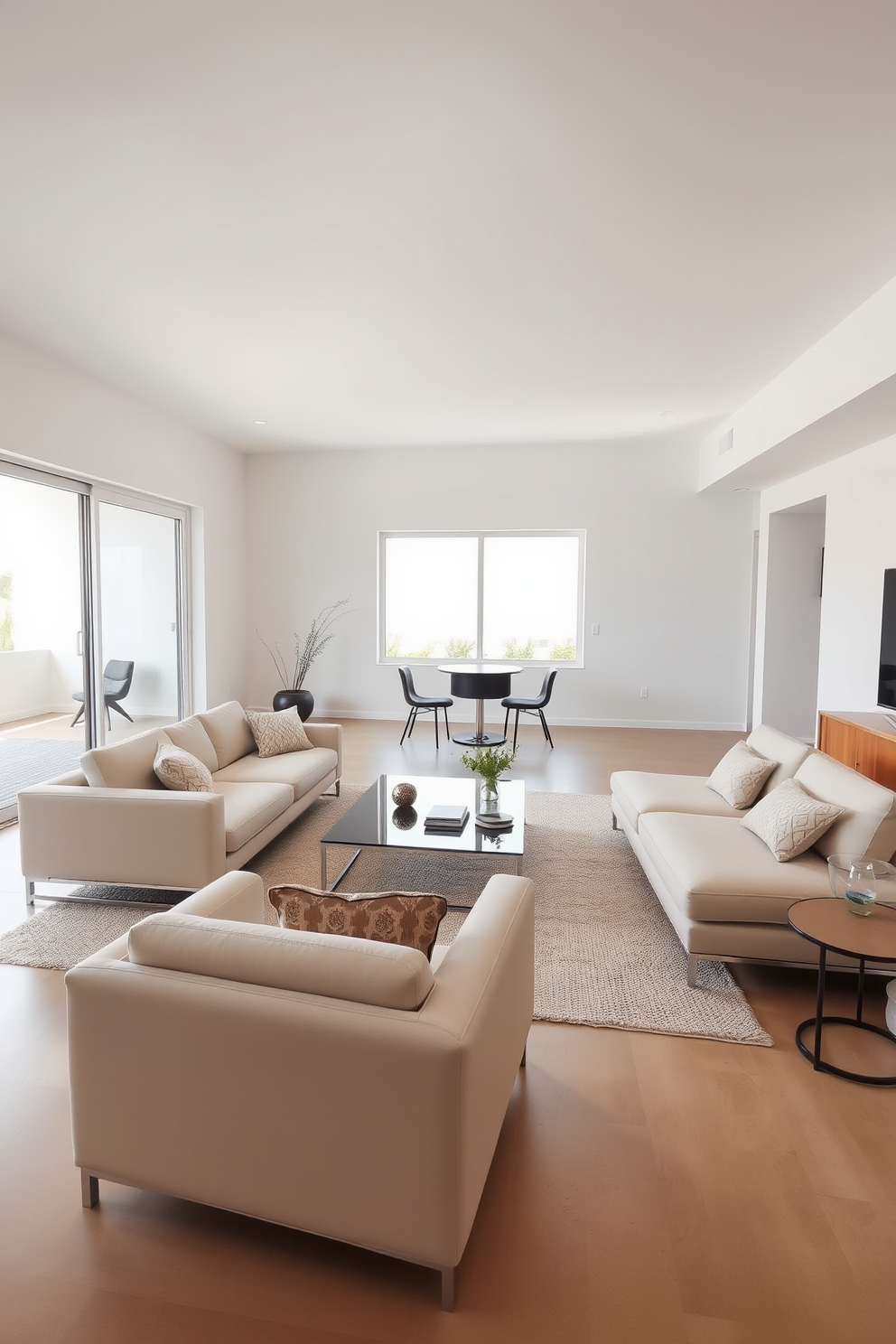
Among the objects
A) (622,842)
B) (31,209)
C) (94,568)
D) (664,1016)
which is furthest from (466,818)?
(94,568)

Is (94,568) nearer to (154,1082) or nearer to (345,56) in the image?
(345,56)

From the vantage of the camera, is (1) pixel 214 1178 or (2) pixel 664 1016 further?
(2) pixel 664 1016

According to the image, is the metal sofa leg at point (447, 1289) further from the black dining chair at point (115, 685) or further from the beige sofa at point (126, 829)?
the black dining chair at point (115, 685)

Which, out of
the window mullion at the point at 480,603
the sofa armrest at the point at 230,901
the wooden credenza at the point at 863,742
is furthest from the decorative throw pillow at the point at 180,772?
the window mullion at the point at 480,603

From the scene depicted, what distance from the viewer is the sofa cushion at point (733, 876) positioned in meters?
2.60

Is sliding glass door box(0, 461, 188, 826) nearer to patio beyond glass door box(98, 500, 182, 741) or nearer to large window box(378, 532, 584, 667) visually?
patio beyond glass door box(98, 500, 182, 741)

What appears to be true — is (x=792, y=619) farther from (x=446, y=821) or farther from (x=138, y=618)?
(x=138, y=618)

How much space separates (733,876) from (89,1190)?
6.98ft

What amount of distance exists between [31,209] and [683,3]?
2.58m

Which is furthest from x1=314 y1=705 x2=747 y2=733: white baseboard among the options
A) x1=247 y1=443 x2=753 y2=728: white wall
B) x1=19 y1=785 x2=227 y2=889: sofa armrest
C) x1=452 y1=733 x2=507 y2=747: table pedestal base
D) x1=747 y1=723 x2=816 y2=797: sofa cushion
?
x1=19 y1=785 x2=227 y2=889: sofa armrest

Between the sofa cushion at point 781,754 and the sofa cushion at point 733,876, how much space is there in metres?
0.47

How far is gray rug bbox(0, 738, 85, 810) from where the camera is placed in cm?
475

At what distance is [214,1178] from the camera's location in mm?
1561

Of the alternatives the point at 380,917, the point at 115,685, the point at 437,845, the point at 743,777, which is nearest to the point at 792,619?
the point at 743,777
